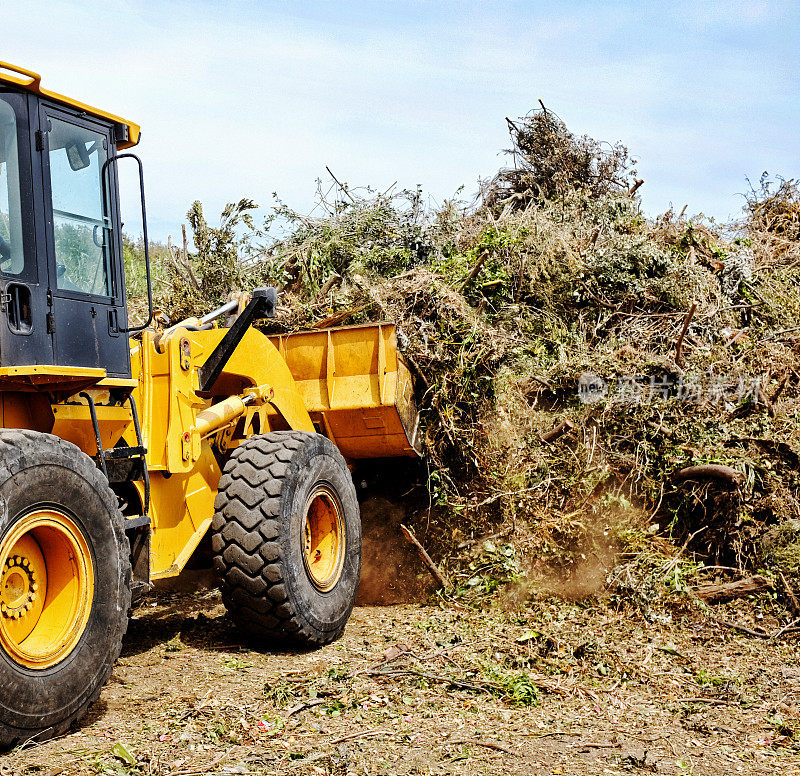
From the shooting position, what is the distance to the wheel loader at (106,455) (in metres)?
3.91

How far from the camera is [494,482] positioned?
7293 millimetres

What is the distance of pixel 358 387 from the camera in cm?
707

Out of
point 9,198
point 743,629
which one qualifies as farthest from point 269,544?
point 743,629

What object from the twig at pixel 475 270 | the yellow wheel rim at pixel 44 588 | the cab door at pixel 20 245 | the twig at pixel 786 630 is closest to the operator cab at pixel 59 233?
the cab door at pixel 20 245

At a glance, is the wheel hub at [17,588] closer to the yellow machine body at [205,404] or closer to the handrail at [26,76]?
the yellow machine body at [205,404]

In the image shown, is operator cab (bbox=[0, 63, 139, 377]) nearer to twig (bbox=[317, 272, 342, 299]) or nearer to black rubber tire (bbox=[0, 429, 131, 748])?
black rubber tire (bbox=[0, 429, 131, 748])

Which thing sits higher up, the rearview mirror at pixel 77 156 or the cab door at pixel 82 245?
the rearview mirror at pixel 77 156

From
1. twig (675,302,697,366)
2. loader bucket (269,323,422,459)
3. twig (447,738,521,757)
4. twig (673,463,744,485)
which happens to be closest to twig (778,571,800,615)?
twig (673,463,744,485)

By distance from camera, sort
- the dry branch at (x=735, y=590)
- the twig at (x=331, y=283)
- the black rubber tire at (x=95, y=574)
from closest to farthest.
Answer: the black rubber tire at (x=95, y=574) → the dry branch at (x=735, y=590) → the twig at (x=331, y=283)

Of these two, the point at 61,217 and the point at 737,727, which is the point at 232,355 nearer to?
the point at 61,217

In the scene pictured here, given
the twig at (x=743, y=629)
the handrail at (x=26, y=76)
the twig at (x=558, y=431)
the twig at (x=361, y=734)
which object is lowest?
the twig at (x=743, y=629)

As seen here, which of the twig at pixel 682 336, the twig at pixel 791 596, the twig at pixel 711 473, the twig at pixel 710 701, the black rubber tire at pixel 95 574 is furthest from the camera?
the twig at pixel 682 336

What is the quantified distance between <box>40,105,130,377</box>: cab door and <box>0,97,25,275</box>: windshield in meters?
0.14

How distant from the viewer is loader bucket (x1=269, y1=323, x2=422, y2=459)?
7000mm
